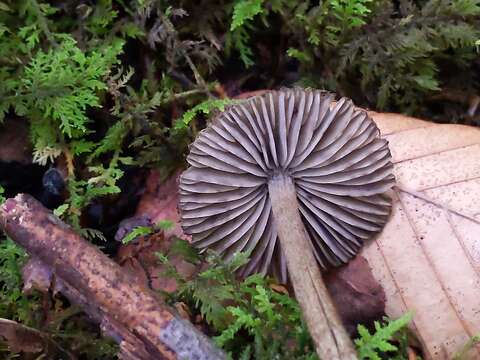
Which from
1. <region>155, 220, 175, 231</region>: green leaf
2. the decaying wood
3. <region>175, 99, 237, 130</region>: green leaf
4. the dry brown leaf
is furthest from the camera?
<region>175, 99, 237, 130</region>: green leaf

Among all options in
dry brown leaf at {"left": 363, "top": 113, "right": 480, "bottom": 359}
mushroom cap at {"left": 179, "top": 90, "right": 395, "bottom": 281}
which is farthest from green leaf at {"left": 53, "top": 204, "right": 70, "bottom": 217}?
dry brown leaf at {"left": 363, "top": 113, "right": 480, "bottom": 359}

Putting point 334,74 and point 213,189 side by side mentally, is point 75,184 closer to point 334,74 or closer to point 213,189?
point 213,189

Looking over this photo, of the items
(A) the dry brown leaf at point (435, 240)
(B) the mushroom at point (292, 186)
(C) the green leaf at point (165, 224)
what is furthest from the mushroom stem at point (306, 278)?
(C) the green leaf at point (165, 224)

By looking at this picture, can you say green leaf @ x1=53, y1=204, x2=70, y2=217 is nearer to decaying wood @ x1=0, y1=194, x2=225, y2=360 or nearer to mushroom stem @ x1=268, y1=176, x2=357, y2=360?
decaying wood @ x1=0, y1=194, x2=225, y2=360

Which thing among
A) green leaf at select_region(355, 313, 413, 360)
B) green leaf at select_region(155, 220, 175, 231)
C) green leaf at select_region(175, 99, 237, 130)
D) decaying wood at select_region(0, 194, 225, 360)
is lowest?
green leaf at select_region(155, 220, 175, 231)

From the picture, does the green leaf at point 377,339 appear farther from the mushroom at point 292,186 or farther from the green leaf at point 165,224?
the green leaf at point 165,224

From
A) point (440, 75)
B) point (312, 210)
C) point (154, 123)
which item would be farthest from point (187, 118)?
point (440, 75)
